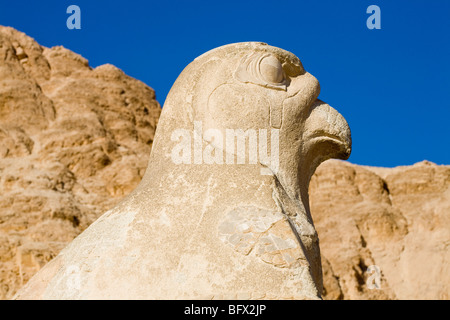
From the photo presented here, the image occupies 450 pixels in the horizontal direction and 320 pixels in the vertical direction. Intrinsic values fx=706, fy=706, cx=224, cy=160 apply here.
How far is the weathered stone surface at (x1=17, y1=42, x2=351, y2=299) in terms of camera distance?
332 centimetres

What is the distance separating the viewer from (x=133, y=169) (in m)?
15.8

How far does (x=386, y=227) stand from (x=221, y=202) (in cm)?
1711

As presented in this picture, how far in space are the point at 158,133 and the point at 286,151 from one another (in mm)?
765

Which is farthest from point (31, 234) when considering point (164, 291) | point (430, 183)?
point (430, 183)

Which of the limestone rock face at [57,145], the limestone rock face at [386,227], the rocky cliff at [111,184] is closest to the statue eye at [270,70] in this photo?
the limestone rock face at [57,145]

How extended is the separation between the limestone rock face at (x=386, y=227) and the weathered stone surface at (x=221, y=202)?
42.7 ft

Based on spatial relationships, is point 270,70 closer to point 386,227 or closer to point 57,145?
point 57,145

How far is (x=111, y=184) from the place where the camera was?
15586 millimetres

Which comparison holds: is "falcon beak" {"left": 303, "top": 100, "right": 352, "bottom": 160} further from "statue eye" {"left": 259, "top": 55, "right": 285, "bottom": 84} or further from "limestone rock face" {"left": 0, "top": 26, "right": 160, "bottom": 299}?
"limestone rock face" {"left": 0, "top": 26, "right": 160, "bottom": 299}

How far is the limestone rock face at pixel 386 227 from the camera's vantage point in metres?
17.9

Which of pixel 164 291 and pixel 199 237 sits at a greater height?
pixel 199 237

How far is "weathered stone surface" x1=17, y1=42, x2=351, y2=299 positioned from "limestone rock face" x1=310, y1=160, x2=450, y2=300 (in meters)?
13.0

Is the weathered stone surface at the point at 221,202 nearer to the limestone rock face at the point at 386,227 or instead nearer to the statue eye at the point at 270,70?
the statue eye at the point at 270,70
